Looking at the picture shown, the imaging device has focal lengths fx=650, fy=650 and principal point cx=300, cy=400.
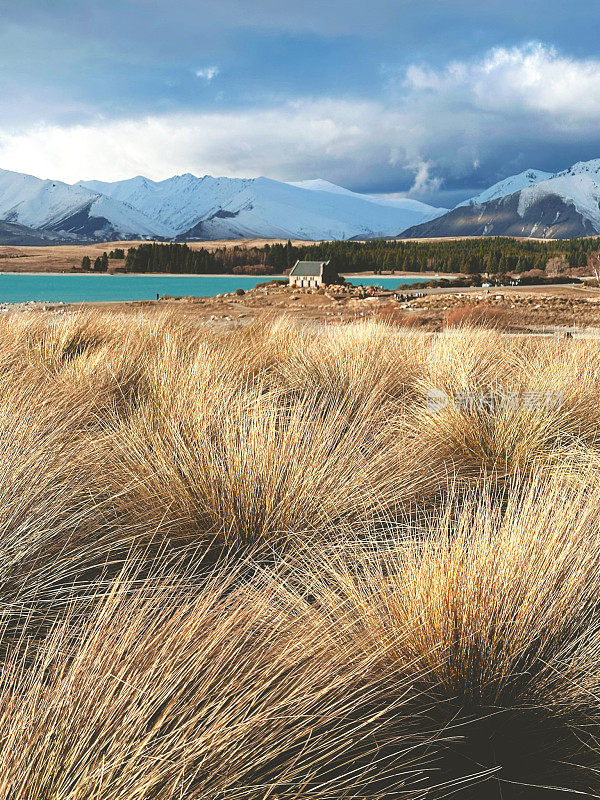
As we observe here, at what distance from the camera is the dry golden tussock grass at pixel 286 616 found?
134 centimetres

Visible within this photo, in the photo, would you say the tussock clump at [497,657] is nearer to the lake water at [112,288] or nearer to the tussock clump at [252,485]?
the tussock clump at [252,485]

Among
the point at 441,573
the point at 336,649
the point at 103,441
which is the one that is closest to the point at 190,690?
the point at 336,649

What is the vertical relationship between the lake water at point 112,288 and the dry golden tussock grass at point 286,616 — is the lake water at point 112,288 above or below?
below

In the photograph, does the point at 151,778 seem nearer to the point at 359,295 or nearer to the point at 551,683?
the point at 551,683

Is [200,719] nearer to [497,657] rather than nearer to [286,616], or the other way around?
[286,616]

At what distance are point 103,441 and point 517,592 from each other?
7.27 feet

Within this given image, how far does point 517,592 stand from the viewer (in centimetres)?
194

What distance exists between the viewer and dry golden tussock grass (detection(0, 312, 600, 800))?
1.34 m

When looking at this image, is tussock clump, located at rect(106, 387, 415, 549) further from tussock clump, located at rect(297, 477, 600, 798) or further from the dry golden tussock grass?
tussock clump, located at rect(297, 477, 600, 798)

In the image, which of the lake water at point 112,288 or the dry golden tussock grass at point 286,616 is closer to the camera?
the dry golden tussock grass at point 286,616

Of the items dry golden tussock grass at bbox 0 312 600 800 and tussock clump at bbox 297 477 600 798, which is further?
tussock clump at bbox 297 477 600 798

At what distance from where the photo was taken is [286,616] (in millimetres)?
1865

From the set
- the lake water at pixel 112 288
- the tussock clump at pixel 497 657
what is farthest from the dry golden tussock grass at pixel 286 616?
the lake water at pixel 112 288

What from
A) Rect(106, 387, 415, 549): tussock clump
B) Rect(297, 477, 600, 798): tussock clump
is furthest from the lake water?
Rect(297, 477, 600, 798): tussock clump
